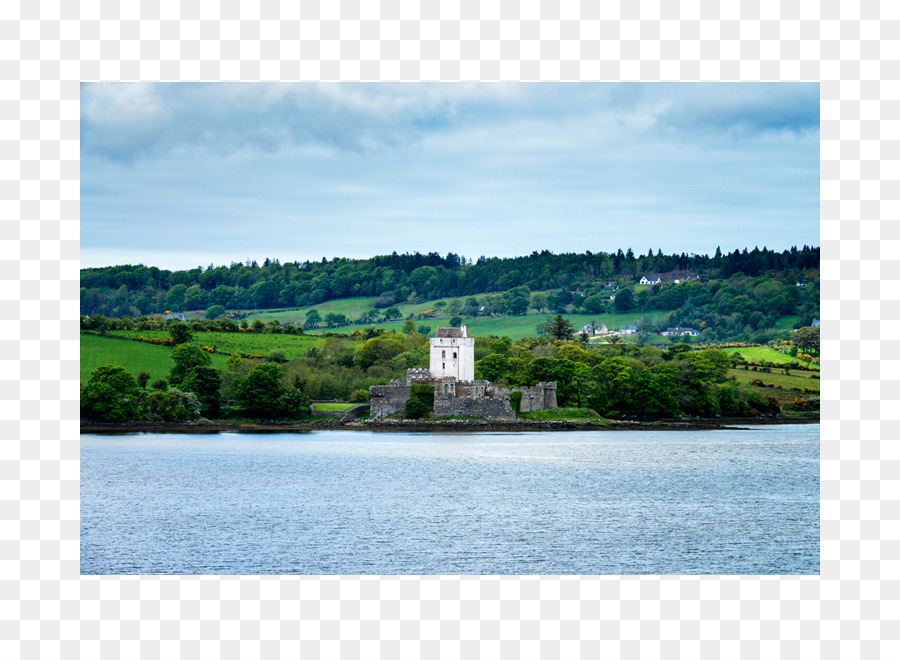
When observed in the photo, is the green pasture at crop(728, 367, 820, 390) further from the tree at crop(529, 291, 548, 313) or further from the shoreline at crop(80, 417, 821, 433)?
the tree at crop(529, 291, 548, 313)

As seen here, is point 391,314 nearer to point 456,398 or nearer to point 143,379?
point 143,379

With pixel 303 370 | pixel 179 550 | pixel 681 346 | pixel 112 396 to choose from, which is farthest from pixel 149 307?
pixel 179 550

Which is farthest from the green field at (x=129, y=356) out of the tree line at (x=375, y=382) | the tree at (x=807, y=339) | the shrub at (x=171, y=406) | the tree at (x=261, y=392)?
the tree at (x=807, y=339)

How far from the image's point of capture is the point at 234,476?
98.8ft

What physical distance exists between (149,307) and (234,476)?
60171 mm

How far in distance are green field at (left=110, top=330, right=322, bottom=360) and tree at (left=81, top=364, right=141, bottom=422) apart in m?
12.4

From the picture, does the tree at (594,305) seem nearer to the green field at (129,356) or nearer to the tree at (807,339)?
the tree at (807,339)

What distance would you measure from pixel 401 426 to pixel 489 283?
6430cm

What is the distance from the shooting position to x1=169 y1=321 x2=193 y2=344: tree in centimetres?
6303

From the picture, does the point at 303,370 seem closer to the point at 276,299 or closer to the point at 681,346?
the point at 681,346

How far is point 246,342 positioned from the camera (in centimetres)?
6688

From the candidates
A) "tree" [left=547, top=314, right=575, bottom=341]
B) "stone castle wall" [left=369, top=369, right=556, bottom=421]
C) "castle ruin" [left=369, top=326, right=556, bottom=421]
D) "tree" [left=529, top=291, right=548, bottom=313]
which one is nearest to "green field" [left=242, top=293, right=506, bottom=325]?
"tree" [left=529, top=291, right=548, bottom=313]

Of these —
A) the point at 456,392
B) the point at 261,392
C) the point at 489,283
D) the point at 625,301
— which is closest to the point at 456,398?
the point at 456,392

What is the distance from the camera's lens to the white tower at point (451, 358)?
→ 53438 mm
